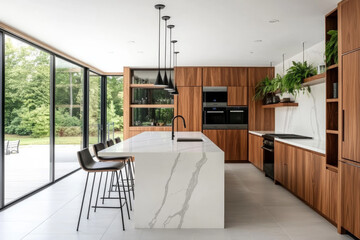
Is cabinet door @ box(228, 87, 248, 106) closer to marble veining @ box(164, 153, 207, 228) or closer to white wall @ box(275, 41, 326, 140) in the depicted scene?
white wall @ box(275, 41, 326, 140)

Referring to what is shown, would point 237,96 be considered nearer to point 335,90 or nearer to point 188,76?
point 188,76

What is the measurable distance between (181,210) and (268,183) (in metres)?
2.64

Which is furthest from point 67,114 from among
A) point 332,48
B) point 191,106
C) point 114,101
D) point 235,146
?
point 332,48

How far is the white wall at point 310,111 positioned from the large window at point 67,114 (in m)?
4.86

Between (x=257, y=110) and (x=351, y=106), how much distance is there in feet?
14.5

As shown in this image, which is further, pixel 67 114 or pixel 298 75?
pixel 67 114

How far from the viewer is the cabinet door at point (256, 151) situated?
237 inches

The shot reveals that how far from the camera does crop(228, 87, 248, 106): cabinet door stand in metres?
7.16

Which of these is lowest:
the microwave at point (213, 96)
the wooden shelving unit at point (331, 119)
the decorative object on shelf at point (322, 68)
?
the wooden shelving unit at point (331, 119)

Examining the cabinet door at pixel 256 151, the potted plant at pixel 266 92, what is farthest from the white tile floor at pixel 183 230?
the potted plant at pixel 266 92

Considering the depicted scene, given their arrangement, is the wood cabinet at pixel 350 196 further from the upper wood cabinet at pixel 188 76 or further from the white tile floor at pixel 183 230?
the upper wood cabinet at pixel 188 76

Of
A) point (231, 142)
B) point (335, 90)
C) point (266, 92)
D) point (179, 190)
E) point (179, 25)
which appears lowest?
point (179, 190)

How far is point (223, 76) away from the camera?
23.5 ft

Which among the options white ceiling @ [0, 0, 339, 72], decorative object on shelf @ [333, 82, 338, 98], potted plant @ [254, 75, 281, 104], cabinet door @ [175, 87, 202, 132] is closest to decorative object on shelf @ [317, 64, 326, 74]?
white ceiling @ [0, 0, 339, 72]
